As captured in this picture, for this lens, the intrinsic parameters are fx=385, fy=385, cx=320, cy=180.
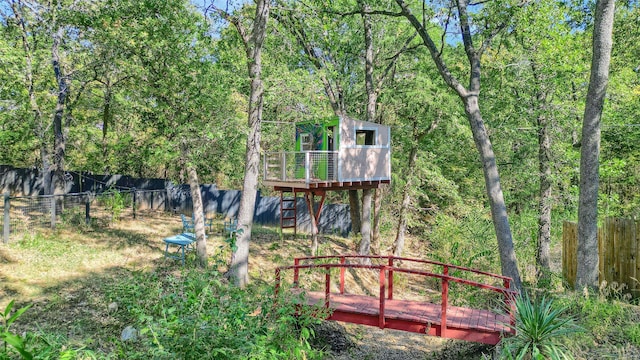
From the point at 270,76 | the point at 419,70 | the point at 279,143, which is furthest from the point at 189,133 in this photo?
the point at 419,70

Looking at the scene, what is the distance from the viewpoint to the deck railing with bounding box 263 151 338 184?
12.4 meters

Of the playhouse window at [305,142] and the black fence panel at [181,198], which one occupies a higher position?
the playhouse window at [305,142]

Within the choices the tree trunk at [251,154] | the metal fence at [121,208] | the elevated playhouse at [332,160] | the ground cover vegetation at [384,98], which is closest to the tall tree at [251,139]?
the tree trunk at [251,154]

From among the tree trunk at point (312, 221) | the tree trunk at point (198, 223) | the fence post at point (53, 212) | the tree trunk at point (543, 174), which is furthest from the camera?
the tree trunk at point (312, 221)

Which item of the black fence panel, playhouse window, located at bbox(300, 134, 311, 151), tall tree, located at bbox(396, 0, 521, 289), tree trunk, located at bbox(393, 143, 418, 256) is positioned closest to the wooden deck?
playhouse window, located at bbox(300, 134, 311, 151)

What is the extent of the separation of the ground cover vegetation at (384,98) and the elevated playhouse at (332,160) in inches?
36.3

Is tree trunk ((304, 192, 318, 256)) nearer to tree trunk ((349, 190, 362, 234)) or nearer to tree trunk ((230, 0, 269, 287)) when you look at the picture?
tree trunk ((349, 190, 362, 234))

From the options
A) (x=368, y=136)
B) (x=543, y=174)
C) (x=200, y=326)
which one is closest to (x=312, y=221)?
(x=368, y=136)

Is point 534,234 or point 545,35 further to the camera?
point 534,234

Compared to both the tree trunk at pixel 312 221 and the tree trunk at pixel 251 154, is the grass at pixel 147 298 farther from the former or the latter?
the tree trunk at pixel 251 154

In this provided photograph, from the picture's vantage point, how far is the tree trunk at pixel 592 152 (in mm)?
6473

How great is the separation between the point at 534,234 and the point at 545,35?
21.2 feet

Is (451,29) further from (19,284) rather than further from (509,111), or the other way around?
(19,284)

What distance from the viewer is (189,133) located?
970 cm
